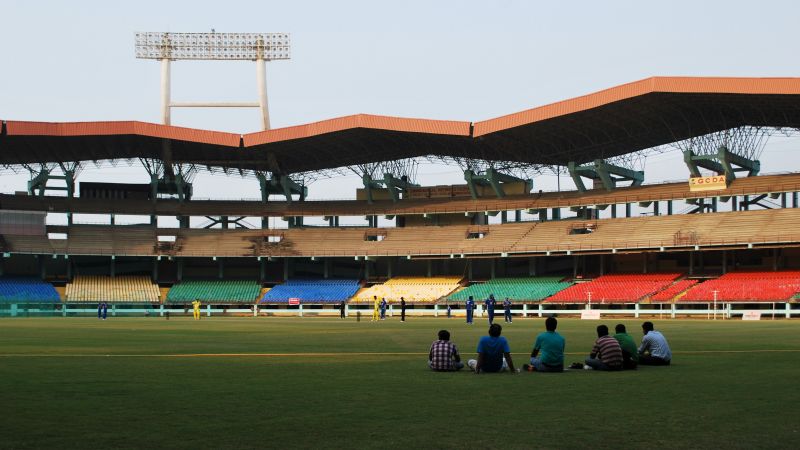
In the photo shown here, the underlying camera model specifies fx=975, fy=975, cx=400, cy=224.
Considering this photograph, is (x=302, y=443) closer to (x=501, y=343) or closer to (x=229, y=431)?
(x=229, y=431)

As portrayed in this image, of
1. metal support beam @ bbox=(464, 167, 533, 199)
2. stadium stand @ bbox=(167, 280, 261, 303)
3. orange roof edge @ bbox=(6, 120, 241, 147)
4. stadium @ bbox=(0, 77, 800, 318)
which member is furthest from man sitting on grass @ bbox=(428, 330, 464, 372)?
metal support beam @ bbox=(464, 167, 533, 199)

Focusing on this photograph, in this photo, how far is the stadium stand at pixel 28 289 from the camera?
88312 millimetres

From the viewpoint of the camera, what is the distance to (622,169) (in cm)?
8900

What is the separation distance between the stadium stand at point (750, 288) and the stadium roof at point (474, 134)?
11.6 meters

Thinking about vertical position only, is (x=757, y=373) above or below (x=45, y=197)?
below

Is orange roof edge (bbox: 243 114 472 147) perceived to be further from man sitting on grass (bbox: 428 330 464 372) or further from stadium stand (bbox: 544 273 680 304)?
man sitting on grass (bbox: 428 330 464 372)

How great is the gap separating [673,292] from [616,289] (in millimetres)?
5405

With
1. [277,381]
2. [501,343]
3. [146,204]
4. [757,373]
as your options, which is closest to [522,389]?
[501,343]

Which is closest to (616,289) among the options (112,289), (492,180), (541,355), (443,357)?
(492,180)

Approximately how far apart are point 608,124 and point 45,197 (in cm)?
5585

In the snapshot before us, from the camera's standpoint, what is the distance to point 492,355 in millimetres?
19172

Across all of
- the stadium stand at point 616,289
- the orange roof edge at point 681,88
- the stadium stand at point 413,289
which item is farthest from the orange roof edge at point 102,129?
the stadium stand at point 616,289

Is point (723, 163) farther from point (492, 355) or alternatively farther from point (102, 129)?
point (492, 355)

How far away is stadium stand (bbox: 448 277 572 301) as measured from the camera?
8181 centimetres
